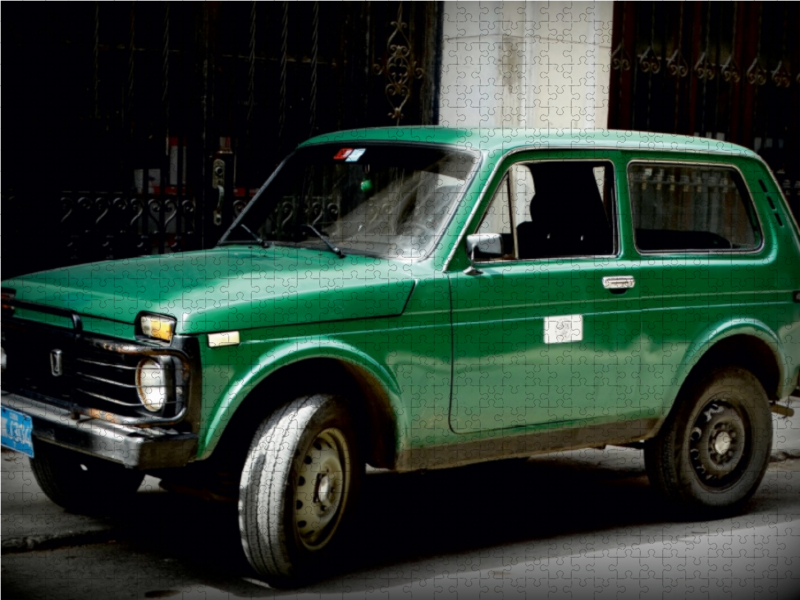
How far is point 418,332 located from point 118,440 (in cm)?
139

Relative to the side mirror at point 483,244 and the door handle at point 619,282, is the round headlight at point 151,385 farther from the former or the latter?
the door handle at point 619,282

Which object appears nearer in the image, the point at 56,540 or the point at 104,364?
the point at 104,364

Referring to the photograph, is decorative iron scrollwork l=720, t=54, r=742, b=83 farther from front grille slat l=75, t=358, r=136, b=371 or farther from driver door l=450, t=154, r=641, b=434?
front grille slat l=75, t=358, r=136, b=371

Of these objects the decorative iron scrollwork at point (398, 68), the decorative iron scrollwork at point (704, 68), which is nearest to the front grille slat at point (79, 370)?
the decorative iron scrollwork at point (398, 68)

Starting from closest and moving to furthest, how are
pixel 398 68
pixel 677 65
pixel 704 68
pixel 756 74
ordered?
pixel 398 68
pixel 677 65
pixel 704 68
pixel 756 74

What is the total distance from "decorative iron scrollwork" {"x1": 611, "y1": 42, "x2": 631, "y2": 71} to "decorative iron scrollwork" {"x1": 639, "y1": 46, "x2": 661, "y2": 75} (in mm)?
192

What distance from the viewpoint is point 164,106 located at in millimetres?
9039

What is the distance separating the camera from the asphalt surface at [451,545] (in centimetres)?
530

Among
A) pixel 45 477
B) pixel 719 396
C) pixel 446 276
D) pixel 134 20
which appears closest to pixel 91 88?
pixel 134 20

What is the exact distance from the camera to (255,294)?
A: 5.08 meters

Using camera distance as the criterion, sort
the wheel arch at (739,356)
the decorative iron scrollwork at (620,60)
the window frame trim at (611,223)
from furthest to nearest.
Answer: the decorative iron scrollwork at (620,60)
the wheel arch at (739,356)
the window frame trim at (611,223)

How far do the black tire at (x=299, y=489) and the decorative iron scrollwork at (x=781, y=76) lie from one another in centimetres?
915

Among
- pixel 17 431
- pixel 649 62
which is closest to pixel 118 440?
pixel 17 431

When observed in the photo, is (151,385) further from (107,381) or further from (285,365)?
(285,365)
